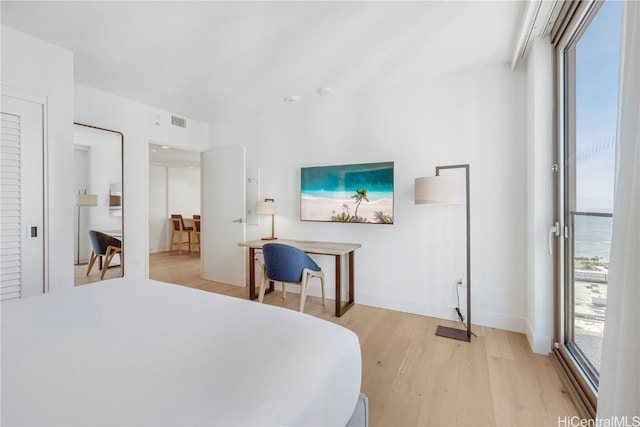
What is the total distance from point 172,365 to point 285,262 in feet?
6.16

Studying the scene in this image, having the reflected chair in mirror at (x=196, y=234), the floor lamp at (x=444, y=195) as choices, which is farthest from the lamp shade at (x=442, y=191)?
the reflected chair in mirror at (x=196, y=234)

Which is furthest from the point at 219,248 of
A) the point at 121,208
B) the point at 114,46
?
the point at 114,46

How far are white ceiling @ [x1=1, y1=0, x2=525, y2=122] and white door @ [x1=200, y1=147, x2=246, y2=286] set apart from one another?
117cm

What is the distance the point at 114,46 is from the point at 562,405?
4.08 meters

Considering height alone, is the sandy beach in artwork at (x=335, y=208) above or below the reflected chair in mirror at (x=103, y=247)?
above

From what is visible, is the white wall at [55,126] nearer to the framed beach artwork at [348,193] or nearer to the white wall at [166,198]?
the framed beach artwork at [348,193]

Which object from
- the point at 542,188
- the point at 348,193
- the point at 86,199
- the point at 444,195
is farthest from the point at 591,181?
the point at 86,199

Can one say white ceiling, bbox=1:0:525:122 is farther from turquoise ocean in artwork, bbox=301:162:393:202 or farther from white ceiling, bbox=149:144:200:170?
white ceiling, bbox=149:144:200:170

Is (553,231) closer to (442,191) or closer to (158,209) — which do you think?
(442,191)

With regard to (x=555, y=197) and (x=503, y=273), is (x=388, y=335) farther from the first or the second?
(x=555, y=197)

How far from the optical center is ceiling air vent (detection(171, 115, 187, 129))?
392 centimetres

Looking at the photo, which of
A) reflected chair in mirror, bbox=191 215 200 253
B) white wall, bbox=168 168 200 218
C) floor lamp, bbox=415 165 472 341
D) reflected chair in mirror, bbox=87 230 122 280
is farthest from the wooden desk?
white wall, bbox=168 168 200 218

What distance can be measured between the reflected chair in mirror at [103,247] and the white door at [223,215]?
47.9 inches

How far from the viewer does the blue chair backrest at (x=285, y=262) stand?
2707 mm
